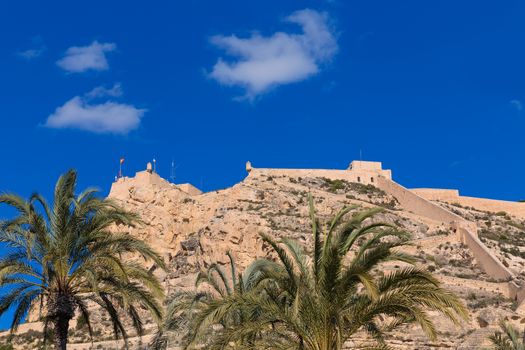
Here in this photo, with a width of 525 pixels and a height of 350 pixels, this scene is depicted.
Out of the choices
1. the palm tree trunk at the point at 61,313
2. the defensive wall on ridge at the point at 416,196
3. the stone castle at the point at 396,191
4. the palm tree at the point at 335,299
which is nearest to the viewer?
the palm tree at the point at 335,299

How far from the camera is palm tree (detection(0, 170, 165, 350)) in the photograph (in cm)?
1548

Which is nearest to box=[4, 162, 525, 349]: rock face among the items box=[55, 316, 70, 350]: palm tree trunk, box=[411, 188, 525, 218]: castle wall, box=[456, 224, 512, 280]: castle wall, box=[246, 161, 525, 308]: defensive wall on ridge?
box=[246, 161, 525, 308]: defensive wall on ridge

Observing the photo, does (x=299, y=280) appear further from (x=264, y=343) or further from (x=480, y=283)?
(x=480, y=283)

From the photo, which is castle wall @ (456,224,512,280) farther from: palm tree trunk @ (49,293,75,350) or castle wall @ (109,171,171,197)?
palm tree trunk @ (49,293,75,350)

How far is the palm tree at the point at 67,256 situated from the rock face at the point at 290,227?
58.9 feet

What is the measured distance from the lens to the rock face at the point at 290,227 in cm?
3894

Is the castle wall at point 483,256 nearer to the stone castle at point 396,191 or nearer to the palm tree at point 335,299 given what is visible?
the stone castle at point 396,191

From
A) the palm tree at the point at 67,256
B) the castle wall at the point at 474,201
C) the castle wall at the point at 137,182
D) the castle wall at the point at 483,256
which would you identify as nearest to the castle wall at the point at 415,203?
the castle wall at the point at 474,201

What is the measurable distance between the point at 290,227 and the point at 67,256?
32217 millimetres

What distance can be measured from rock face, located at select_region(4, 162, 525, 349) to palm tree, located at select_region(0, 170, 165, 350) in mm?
17941

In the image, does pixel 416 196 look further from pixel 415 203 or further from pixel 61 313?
pixel 61 313

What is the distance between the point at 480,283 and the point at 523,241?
14238 millimetres

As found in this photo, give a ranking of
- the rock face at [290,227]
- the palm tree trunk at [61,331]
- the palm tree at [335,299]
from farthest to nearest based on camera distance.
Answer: the rock face at [290,227]
the palm tree trunk at [61,331]
the palm tree at [335,299]

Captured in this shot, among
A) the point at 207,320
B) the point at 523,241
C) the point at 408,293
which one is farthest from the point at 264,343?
the point at 523,241
